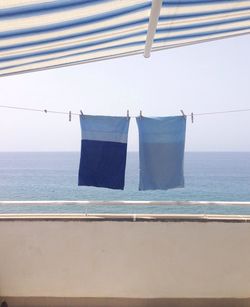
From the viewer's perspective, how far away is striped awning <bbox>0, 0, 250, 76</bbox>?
1.83 m

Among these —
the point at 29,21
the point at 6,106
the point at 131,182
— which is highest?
the point at 29,21

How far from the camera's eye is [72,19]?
1988 millimetres

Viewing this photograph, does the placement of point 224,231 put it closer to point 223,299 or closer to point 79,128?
point 223,299

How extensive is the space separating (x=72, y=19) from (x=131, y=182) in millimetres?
48648

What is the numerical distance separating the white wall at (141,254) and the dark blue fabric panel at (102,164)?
1.54 ft

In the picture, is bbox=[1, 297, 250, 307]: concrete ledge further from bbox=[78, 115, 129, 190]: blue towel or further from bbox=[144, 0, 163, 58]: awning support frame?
bbox=[144, 0, 163, 58]: awning support frame

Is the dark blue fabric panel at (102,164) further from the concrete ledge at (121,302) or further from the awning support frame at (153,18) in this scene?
the awning support frame at (153,18)

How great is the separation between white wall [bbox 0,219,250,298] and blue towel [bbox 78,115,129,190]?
487 millimetres

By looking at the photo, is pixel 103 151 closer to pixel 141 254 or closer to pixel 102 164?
pixel 102 164

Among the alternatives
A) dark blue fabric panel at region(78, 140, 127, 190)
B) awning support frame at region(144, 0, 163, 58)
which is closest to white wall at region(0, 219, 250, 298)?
dark blue fabric panel at region(78, 140, 127, 190)

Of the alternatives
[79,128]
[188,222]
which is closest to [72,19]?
[79,128]

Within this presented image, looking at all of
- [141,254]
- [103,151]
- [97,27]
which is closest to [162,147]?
[103,151]

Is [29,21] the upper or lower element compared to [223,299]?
upper

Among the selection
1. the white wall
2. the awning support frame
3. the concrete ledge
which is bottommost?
the concrete ledge
